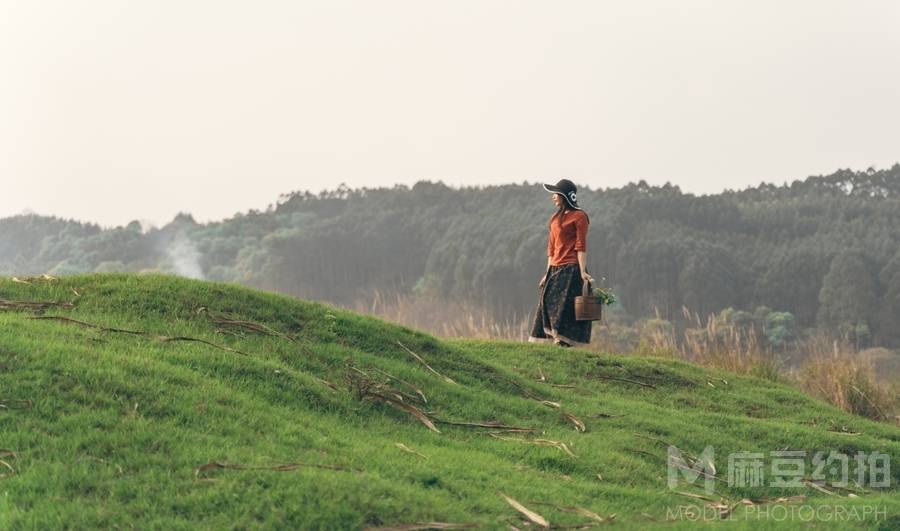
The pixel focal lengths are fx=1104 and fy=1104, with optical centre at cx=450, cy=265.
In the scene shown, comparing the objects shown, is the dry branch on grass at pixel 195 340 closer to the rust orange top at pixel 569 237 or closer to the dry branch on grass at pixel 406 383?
the dry branch on grass at pixel 406 383

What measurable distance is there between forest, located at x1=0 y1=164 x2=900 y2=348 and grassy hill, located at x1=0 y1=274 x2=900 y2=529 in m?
21.7

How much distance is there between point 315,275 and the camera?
165 feet

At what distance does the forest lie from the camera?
38.9m

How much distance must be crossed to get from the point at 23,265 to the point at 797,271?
134 feet

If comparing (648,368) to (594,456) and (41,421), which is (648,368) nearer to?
(594,456)

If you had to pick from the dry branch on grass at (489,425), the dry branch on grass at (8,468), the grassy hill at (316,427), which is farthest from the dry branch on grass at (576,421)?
the dry branch on grass at (8,468)

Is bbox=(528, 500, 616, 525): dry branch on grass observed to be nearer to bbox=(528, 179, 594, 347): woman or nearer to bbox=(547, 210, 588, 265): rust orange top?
bbox=(528, 179, 594, 347): woman

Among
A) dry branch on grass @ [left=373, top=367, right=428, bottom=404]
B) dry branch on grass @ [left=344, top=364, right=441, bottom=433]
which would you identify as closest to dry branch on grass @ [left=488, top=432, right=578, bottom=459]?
dry branch on grass @ [left=344, top=364, right=441, bottom=433]

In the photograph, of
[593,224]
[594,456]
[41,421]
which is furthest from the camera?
[593,224]

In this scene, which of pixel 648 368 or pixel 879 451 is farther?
pixel 648 368

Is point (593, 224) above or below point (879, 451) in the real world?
above

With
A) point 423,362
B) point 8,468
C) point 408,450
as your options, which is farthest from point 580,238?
point 8,468

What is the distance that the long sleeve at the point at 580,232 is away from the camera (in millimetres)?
16344

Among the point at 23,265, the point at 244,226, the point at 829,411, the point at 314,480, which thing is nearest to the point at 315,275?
the point at 244,226
